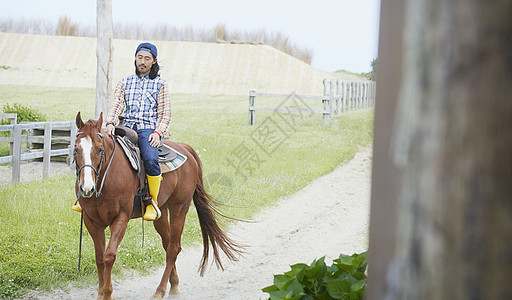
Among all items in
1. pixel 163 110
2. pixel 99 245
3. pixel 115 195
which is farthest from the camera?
pixel 163 110

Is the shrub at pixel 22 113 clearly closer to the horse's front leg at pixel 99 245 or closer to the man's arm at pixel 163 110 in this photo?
the man's arm at pixel 163 110

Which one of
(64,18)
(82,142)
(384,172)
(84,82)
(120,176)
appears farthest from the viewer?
(64,18)

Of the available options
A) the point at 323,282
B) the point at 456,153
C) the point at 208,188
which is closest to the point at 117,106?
the point at 323,282

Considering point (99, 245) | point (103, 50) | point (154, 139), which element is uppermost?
point (103, 50)

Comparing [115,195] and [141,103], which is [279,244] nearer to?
[141,103]

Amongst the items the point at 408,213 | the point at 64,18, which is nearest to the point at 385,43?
Answer: the point at 408,213

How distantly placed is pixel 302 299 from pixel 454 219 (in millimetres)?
2279

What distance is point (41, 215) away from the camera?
293 inches

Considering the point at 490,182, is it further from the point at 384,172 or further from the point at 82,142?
the point at 82,142

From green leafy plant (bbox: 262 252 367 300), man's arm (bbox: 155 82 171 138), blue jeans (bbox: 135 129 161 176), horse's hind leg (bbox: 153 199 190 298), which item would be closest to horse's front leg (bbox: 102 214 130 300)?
blue jeans (bbox: 135 129 161 176)

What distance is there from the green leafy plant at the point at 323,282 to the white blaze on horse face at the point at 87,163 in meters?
1.89

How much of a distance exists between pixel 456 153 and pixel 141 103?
15.5 feet

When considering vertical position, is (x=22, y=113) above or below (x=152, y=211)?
above

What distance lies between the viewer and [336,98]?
2405 centimetres
